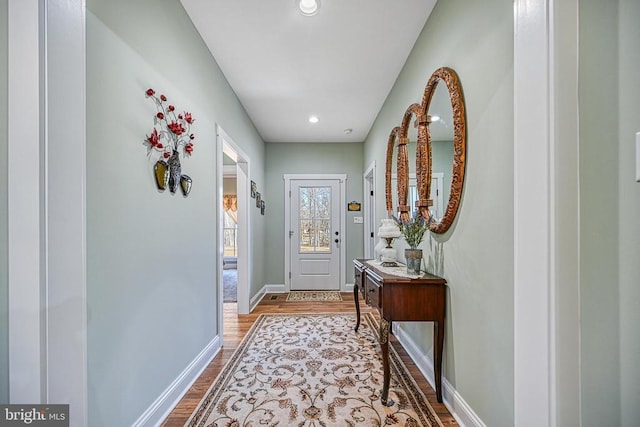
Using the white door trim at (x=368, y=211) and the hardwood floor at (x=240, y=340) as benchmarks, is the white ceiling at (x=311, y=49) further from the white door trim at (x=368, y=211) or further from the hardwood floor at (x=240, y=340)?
the hardwood floor at (x=240, y=340)

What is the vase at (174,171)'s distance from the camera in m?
1.81

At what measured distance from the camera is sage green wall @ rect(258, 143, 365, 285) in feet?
16.9

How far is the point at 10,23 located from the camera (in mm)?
942

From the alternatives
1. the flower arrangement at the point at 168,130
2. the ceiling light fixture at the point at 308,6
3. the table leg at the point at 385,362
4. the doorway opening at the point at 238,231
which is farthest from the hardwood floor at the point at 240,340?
the ceiling light fixture at the point at 308,6

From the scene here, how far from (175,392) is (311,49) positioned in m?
2.62

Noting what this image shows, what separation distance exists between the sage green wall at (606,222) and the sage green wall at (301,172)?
14.0 feet

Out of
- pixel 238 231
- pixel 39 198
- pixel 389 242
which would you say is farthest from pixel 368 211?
pixel 39 198

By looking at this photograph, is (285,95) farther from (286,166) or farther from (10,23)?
(10,23)

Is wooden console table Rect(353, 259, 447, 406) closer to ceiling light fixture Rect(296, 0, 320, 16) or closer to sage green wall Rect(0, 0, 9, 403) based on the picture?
sage green wall Rect(0, 0, 9, 403)

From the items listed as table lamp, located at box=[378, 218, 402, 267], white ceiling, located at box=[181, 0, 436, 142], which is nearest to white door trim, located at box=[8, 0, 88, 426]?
white ceiling, located at box=[181, 0, 436, 142]

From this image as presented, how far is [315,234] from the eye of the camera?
518 cm

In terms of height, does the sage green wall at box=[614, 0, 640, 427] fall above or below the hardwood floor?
above

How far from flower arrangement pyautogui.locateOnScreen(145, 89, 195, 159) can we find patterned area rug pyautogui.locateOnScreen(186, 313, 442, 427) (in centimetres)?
156

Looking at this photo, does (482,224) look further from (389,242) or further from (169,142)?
(169,142)
